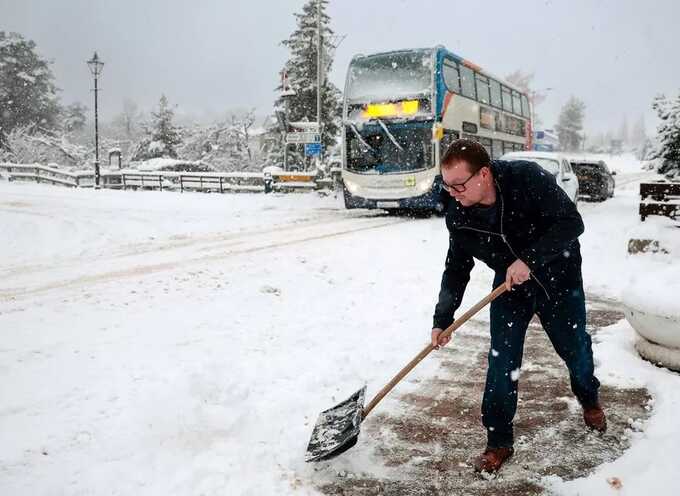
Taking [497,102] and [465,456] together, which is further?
[497,102]

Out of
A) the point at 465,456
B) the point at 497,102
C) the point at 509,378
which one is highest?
the point at 497,102

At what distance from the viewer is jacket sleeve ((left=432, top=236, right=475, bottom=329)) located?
124 inches

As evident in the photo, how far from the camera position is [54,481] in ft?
9.27

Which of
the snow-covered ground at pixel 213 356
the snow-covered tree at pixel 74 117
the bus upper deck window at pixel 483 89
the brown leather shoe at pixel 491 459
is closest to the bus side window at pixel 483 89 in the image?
the bus upper deck window at pixel 483 89

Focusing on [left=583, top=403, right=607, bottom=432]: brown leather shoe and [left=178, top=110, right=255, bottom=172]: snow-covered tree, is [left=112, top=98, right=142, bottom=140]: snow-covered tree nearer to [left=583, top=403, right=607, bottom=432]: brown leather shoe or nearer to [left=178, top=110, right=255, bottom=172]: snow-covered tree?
[left=178, top=110, right=255, bottom=172]: snow-covered tree

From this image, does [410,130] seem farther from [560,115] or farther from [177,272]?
[560,115]

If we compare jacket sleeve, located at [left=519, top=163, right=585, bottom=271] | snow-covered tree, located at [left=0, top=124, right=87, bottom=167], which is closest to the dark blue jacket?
jacket sleeve, located at [left=519, top=163, right=585, bottom=271]

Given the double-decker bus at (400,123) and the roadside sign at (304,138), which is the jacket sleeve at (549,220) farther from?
the roadside sign at (304,138)

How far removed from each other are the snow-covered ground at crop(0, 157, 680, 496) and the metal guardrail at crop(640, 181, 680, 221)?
2.79 ft

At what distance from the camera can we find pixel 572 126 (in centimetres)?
8700

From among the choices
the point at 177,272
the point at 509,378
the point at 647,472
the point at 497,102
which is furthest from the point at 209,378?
the point at 497,102

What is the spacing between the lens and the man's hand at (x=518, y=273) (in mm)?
2716

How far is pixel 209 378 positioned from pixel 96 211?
12.9m

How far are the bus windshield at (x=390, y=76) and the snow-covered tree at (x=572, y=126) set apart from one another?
80517 mm
